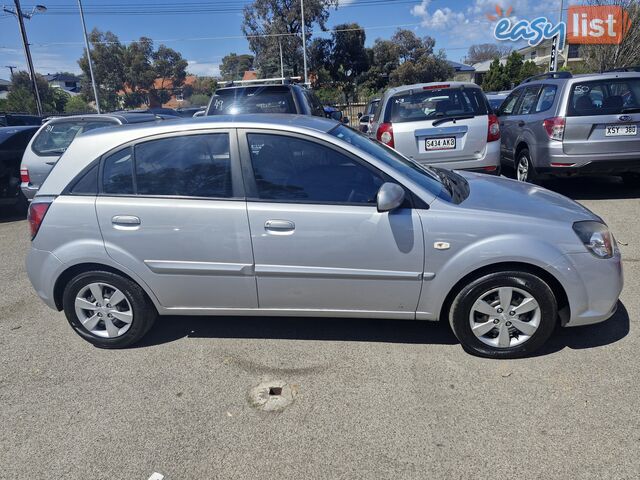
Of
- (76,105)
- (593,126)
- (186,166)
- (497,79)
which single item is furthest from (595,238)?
(76,105)

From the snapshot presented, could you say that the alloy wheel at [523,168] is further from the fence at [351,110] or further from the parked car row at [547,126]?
the fence at [351,110]

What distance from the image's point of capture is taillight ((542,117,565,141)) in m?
6.59

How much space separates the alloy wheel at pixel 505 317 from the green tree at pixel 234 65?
178 ft

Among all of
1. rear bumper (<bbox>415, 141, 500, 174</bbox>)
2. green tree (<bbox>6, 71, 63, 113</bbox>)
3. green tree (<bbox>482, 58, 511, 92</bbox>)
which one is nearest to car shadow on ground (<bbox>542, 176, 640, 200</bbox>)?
rear bumper (<bbox>415, 141, 500, 174</bbox>)

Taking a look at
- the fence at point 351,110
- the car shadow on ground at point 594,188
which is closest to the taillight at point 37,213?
the car shadow on ground at point 594,188

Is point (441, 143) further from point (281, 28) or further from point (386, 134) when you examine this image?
point (281, 28)

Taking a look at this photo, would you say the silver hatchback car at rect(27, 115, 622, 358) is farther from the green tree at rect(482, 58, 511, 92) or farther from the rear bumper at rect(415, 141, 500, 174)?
the green tree at rect(482, 58, 511, 92)

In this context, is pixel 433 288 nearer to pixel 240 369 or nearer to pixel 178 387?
pixel 240 369

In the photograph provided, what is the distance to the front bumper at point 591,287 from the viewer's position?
302 cm

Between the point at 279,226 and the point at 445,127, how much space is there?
4.09 metres

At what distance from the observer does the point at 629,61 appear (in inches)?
766

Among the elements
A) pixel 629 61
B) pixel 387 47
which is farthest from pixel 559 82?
A: pixel 387 47

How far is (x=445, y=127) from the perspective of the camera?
6445mm

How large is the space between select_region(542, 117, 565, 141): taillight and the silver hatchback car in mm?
3678
